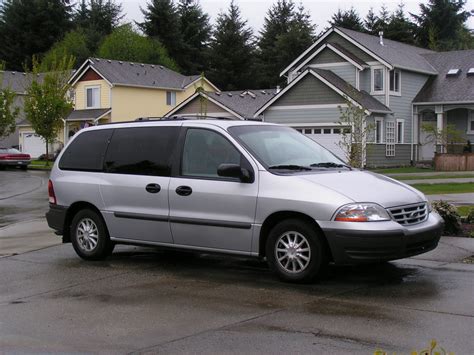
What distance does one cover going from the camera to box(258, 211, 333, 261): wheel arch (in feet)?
23.3

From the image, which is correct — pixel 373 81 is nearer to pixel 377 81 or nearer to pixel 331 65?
pixel 377 81

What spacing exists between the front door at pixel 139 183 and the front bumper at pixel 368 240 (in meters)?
2.24

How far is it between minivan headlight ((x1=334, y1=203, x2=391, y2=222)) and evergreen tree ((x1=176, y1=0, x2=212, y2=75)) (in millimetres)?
64446

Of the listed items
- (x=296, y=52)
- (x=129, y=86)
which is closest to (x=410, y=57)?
(x=129, y=86)

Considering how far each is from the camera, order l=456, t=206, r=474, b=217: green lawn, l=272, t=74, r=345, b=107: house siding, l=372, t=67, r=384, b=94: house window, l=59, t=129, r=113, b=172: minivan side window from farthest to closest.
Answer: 1. l=372, t=67, r=384, b=94: house window
2. l=272, t=74, r=345, b=107: house siding
3. l=456, t=206, r=474, b=217: green lawn
4. l=59, t=129, r=113, b=172: minivan side window

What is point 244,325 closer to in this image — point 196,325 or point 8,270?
point 196,325

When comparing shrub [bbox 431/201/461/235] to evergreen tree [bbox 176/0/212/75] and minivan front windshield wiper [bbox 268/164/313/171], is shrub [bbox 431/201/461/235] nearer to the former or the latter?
minivan front windshield wiper [bbox 268/164/313/171]

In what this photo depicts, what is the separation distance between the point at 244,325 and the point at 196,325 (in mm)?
428

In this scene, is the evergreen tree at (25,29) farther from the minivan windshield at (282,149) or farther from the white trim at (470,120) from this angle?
the minivan windshield at (282,149)

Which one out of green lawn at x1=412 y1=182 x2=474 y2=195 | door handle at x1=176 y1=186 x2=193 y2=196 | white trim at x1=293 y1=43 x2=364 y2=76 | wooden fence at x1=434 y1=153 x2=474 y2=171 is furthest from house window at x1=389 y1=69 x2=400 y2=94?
door handle at x1=176 y1=186 x2=193 y2=196

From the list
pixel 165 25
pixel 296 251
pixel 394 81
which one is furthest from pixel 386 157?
pixel 165 25

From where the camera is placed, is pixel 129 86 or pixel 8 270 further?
pixel 129 86

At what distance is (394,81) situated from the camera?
35.8 meters

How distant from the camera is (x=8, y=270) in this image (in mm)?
8734
